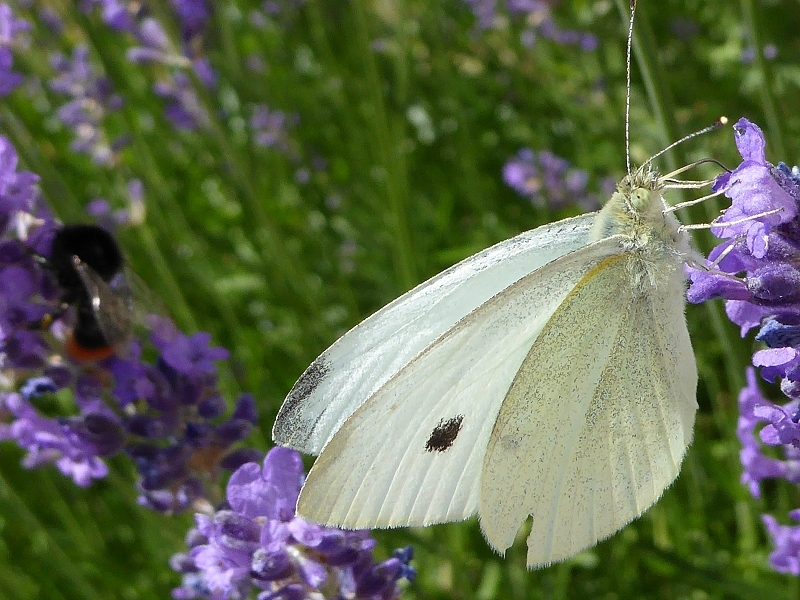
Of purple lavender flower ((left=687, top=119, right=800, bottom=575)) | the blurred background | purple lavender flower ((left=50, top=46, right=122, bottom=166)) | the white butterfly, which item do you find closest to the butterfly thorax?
the white butterfly

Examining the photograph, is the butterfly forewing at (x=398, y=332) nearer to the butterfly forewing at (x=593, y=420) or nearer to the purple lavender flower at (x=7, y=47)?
the butterfly forewing at (x=593, y=420)

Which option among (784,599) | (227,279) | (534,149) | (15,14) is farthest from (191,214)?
(784,599)

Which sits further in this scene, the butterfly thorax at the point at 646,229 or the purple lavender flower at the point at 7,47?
the purple lavender flower at the point at 7,47

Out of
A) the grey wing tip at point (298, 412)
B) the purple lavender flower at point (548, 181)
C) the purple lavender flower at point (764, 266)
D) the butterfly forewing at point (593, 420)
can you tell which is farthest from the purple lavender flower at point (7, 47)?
the purple lavender flower at point (548, 181)

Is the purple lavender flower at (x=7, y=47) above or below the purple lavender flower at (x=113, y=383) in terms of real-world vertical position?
above

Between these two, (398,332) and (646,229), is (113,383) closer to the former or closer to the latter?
(398,332)

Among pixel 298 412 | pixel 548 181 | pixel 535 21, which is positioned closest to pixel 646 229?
pixel 298 412

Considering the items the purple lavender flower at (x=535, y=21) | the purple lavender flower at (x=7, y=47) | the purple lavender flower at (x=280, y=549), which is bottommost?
the purple lavender flower at (x=280, y=549)
